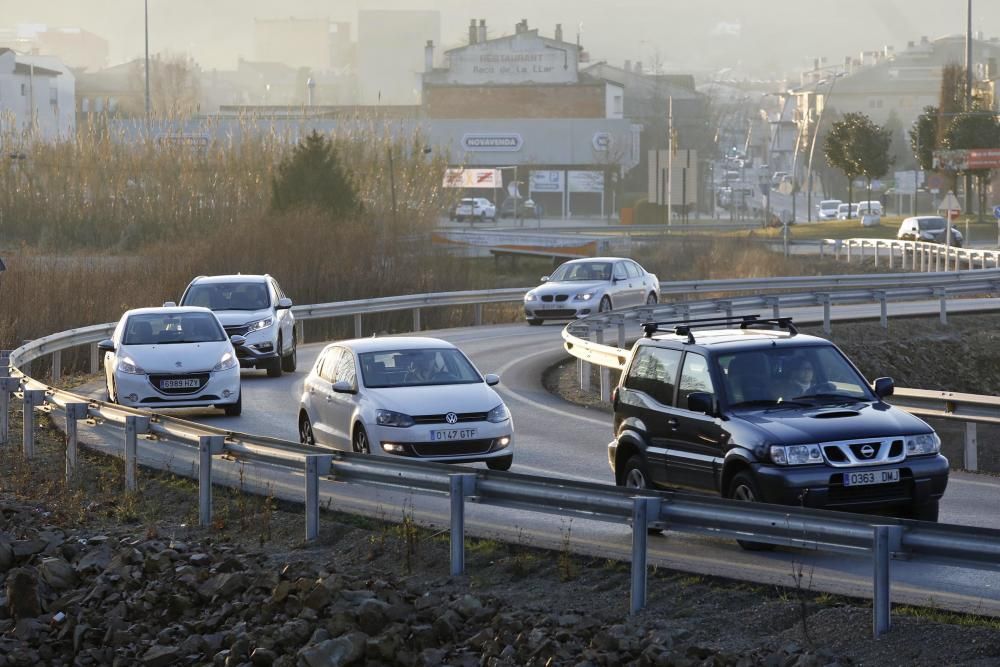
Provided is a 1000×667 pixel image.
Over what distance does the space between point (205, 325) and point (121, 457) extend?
5726 mm

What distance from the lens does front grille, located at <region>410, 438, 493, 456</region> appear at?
50.3 ft

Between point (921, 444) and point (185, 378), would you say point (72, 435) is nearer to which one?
point (185, 378)

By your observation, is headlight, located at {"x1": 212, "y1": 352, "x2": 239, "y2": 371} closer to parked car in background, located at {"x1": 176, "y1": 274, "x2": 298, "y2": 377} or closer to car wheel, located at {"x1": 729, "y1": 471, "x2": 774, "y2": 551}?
parked car in background, located at {"x1": 176, "y1": 274, "x2": 298, "y2": 377}

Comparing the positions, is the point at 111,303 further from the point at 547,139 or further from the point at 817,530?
the point at 547,139

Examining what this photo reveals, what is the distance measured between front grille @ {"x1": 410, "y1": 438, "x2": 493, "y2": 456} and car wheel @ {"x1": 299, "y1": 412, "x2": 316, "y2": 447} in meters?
2.36

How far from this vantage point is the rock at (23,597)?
1202cm

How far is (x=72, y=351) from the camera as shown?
3216cm

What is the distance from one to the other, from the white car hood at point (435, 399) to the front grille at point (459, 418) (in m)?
0.03

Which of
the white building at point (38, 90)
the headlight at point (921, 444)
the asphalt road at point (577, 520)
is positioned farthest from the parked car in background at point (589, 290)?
the white building at point (38, 90)

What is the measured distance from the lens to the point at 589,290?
37.6 metres

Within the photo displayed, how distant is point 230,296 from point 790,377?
16.6 metres

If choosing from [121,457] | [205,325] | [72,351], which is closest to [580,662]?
[121,457]

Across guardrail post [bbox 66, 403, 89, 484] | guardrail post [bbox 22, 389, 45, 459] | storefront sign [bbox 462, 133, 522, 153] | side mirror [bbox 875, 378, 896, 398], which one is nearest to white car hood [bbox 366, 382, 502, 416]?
guardrail post [bbox 66, 403, 89, 484]

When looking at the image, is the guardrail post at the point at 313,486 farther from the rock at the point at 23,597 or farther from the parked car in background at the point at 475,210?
the parked car in background at the point at 475,210
